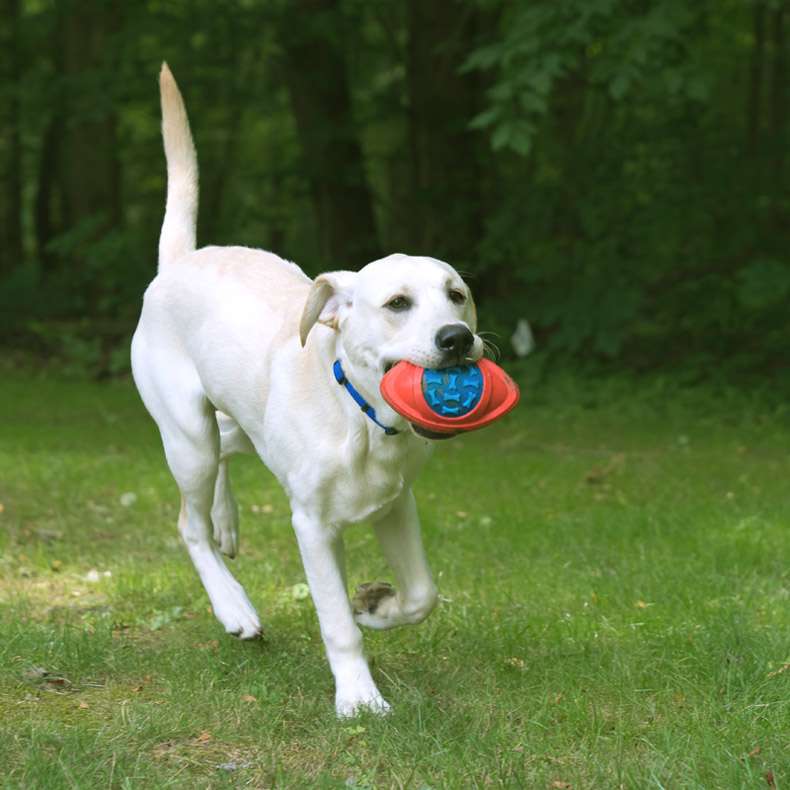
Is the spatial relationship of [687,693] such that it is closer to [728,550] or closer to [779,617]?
[779,617]

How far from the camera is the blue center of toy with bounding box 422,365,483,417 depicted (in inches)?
149

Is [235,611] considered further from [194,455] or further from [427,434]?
[427,434]

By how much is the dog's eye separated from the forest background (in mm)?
7477

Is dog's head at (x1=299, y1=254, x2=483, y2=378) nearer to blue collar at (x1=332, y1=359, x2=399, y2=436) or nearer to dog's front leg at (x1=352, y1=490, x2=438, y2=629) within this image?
blue collar at (x1=332, y1=359, x2=399, y2=436)

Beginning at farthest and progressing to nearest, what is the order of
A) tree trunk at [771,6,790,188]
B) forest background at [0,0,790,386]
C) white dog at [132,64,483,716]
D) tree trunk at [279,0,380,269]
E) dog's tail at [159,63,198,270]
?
1. tree trunk at [771,6,790,188]
2. tree trunk at [279,0,380,269]
3. forest background at [0,0,790,386]
4. dog's tail at [159,63,198,270]
5. white dog at [132,64,483,716]

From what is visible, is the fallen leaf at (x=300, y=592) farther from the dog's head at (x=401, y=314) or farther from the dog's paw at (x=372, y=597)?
the dog's head at (x=401, y=314)

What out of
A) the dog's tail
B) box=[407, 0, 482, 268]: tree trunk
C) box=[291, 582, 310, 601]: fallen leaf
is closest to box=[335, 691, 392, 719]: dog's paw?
box=[291, 582, 310, 601]: fallen leaf

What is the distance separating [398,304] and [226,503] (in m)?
1.87

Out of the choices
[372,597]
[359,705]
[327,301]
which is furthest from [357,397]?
[359,705]

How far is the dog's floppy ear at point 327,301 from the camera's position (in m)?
4.14

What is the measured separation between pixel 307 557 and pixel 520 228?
9999 mm

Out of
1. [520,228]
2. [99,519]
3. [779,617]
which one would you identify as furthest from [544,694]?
[520,228]

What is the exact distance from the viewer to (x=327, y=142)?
15047mm

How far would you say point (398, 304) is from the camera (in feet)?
13.0
